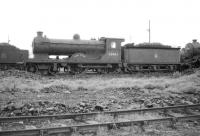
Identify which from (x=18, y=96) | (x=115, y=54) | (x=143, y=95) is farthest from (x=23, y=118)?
(x=115, y=54)

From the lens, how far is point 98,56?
18.8 meters

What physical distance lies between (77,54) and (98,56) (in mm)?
2040

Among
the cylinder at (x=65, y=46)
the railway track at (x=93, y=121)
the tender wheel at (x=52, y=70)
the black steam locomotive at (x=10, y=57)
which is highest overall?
the cylinder at (x=65, y=46)

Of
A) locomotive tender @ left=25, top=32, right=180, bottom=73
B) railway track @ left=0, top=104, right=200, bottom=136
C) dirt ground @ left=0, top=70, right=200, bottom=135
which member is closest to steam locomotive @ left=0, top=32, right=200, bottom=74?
locomotive tender @ left=25, top=32, right=180, bottom=73

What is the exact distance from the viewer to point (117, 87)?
12.1 meters

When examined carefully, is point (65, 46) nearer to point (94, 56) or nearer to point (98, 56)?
point (94, 56)

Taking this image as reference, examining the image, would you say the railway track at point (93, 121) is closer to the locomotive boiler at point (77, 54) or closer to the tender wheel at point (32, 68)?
the locomotive boiler at point (77, 54)

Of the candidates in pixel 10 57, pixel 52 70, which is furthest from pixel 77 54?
pixel 10 57

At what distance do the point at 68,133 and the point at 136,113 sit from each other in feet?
9.46

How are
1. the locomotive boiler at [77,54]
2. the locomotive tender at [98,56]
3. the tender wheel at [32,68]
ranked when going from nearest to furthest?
the tender wheel at [32,68] → the locomotive boiler at [77,54] → the locomotive tender at [98,56]

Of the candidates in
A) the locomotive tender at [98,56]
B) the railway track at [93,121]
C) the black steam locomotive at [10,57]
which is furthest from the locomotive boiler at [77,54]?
the railway track at [93,121]

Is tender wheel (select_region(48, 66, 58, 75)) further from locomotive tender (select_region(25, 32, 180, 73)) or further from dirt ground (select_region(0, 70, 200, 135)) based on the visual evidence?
dirt ground (select_region(0, 70, 200, 135))

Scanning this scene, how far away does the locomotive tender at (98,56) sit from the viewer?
1700 cm

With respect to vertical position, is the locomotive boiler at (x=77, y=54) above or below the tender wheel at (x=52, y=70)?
above
